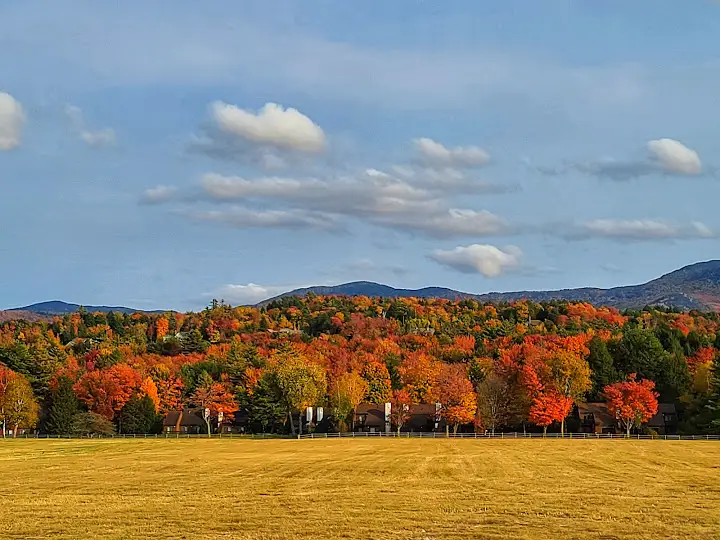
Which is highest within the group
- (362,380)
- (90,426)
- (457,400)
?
(362,380)

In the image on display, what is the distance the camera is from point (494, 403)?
10100 centimetres

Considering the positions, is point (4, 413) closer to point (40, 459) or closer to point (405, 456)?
point (40, 459)

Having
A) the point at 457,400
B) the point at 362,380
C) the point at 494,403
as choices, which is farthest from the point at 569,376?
the point at 362,380

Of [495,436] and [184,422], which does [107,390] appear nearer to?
[184,422]

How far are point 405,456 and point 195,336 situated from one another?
104 m

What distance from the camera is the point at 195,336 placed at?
154m

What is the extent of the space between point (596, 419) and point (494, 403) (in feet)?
43.8

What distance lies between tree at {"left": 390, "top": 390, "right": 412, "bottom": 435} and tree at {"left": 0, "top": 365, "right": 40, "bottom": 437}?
46395mm

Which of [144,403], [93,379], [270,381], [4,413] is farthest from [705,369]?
[4,413]

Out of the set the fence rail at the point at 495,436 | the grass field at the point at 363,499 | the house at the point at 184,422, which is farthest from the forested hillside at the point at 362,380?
the grass field at the point at 363,499

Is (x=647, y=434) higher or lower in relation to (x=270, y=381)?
lower

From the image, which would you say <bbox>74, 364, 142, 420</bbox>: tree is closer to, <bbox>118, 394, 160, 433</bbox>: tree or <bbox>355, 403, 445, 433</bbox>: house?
<bbox>118, 394, 160, 433</bbox>: tree

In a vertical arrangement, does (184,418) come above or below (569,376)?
below

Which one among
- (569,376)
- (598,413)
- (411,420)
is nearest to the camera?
(569,376)
